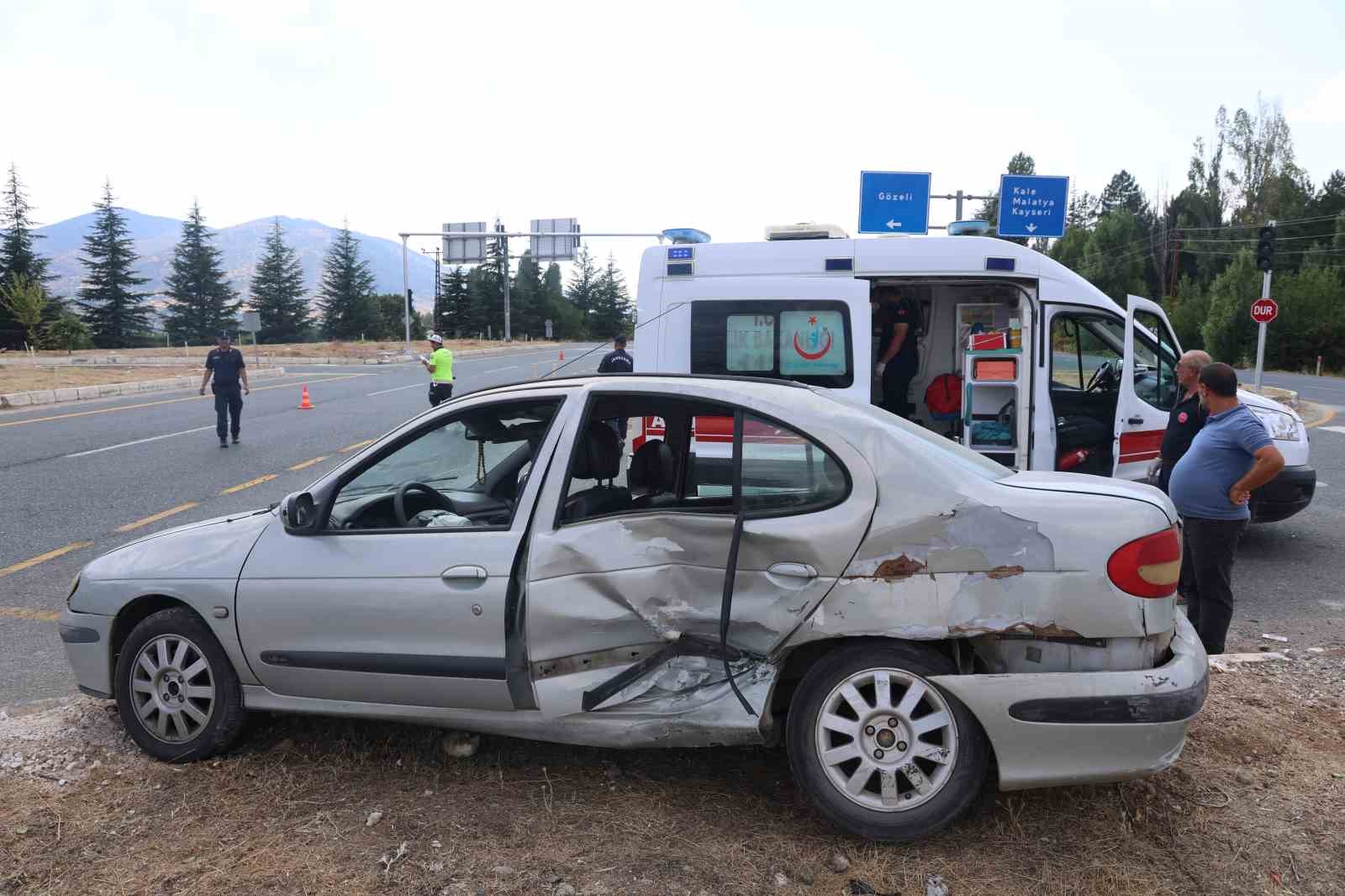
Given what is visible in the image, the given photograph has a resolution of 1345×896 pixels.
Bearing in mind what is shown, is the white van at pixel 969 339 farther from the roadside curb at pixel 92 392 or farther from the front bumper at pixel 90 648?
the roadside curb at pixel 92 392

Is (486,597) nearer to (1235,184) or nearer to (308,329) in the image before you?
(1235,184)

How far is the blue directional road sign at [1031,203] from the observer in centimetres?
2019

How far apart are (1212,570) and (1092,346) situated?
4089 millimetres

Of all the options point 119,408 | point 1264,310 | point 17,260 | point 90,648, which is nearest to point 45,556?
point 90,648

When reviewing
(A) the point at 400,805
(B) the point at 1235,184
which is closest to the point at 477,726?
(A) the point at 400,805

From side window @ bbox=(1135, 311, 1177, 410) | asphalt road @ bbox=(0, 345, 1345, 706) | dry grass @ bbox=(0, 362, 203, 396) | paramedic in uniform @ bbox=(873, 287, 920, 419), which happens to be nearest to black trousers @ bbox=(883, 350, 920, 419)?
paramedic in uniform @ bbox=(873, 287, 920, 419)

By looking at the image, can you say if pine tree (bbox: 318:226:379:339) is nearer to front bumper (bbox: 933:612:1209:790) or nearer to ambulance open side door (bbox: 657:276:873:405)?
ambulance open side door (bbox: 657:276:873:405)

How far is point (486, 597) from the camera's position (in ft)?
11.5

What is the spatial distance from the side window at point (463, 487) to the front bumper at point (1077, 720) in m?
1.80

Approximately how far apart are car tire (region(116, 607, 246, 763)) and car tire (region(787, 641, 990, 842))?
7.47 ft

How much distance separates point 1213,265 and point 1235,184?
7903 mm

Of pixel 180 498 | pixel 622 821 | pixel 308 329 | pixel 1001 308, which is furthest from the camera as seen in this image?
pixel 308 329

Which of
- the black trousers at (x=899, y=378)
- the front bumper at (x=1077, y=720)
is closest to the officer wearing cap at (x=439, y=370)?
the black trousers at (x=899, y=378)

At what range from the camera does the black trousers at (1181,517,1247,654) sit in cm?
482
